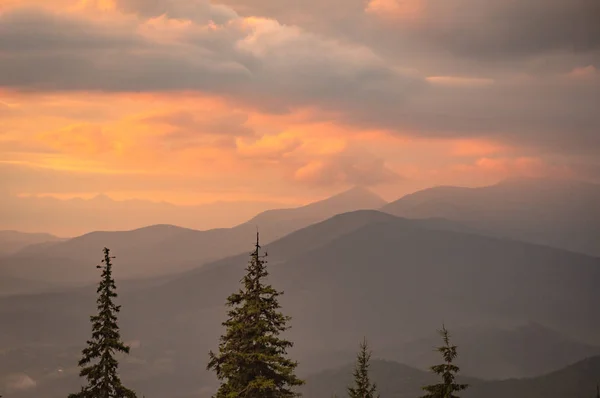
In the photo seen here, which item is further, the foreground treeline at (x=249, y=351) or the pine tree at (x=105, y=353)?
the pine tree at (x=105, y=353)

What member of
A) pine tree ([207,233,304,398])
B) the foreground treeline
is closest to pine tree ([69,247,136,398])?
the foreground treeline

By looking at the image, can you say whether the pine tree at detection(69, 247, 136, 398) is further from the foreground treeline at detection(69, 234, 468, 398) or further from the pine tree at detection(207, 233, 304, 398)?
the pine tree at detection(207, 233, 304, 398)

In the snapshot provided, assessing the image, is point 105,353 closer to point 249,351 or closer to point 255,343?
point 249,351

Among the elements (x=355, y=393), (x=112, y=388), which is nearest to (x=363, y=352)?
(x=355, y=393)

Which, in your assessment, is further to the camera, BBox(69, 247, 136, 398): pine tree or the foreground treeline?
BBox(69, 247, 136, 398): pine tree

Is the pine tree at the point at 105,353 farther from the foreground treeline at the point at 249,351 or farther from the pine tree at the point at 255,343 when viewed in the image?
the pine tree at the point at 255,343

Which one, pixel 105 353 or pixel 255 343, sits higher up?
pixel 255 343

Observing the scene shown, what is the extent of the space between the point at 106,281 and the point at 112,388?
7.07m

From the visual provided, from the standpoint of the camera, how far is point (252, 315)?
129ft

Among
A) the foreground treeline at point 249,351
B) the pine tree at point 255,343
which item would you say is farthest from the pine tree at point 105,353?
the pine tree at point 255,343

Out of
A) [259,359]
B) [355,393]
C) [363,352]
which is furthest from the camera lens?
[363,352]

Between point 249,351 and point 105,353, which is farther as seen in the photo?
point 105,353

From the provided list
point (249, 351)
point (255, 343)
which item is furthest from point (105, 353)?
point (255, 343)

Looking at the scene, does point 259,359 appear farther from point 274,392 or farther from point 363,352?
point 363,352
